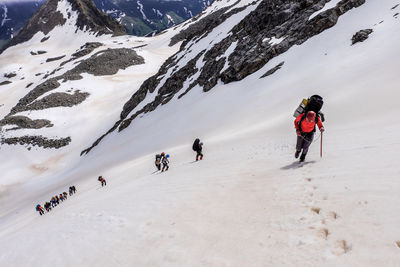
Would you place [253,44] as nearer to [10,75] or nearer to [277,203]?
[277,203]

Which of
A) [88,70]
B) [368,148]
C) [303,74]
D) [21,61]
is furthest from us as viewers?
[21,61]

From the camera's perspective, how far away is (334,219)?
13.3 feet

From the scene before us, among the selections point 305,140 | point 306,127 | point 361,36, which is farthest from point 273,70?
point 305,140

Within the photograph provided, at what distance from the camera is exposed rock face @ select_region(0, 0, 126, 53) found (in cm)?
16775

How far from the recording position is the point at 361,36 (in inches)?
820

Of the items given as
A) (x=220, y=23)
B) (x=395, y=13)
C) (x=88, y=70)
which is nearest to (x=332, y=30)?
(x=395, y=13)

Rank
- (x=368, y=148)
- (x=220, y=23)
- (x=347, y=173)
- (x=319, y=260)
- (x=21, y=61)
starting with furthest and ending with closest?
(x=21, y=61) < (x=220, y=23) < (x=368, y=148) < (x=347, y=173) < (x=319, y=260)

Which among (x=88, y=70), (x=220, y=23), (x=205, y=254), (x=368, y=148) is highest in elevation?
(x=88, y=70)

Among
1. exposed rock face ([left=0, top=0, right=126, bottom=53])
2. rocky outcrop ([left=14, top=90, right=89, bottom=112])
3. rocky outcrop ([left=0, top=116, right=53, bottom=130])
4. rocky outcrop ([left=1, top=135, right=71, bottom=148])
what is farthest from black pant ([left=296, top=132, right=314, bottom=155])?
exposed rock face ([left=0, top=0, right=126, bottom=53])

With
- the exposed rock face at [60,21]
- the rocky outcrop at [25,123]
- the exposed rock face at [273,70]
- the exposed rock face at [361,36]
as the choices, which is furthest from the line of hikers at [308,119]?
the exposed rock face at [60,21]

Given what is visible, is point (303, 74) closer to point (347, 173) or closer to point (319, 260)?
point (347, 173)

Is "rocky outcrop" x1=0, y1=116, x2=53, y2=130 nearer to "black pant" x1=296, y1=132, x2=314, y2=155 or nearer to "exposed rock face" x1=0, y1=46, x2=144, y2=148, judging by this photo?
"exposed rock face" x1=0, y1=46, x2=144, y2=148

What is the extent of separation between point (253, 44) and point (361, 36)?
15102 mm

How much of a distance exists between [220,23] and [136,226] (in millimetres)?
60073
